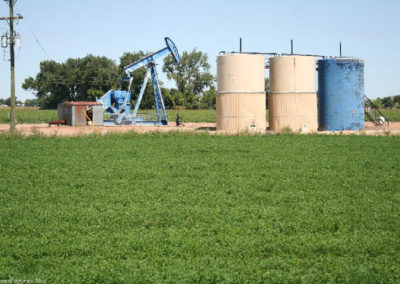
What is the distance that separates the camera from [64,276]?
5.27 m

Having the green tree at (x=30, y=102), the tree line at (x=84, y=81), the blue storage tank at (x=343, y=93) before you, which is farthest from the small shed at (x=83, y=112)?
the green tree at (x=30, y=102)

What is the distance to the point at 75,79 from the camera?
71188mm

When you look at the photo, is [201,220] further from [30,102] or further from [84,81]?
[30,102]

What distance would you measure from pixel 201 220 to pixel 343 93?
21214mm

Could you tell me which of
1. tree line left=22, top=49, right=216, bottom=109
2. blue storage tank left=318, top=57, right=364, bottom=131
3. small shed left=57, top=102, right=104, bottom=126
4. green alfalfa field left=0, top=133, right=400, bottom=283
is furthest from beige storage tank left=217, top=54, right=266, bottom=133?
tree line left=22, top=49, right=216, bottom=109

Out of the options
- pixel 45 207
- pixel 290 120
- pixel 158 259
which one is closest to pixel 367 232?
pixel 158 259

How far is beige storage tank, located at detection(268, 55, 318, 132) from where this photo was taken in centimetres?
2603

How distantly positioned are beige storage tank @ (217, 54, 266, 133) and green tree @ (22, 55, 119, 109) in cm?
4479

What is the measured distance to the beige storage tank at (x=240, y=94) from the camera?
83.7ft

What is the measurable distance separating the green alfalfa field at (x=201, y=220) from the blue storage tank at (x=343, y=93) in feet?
43.1

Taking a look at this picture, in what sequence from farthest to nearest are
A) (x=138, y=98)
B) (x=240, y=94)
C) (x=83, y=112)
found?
(x=138, y=98)
(x=83, y=112)
(x=240, y=94)

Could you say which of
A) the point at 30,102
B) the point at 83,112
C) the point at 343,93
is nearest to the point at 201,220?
the point at 343,93

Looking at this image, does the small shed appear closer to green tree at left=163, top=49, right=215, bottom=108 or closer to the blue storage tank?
the blue storage tank

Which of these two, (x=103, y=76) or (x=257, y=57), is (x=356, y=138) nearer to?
(x=257, y=57)
